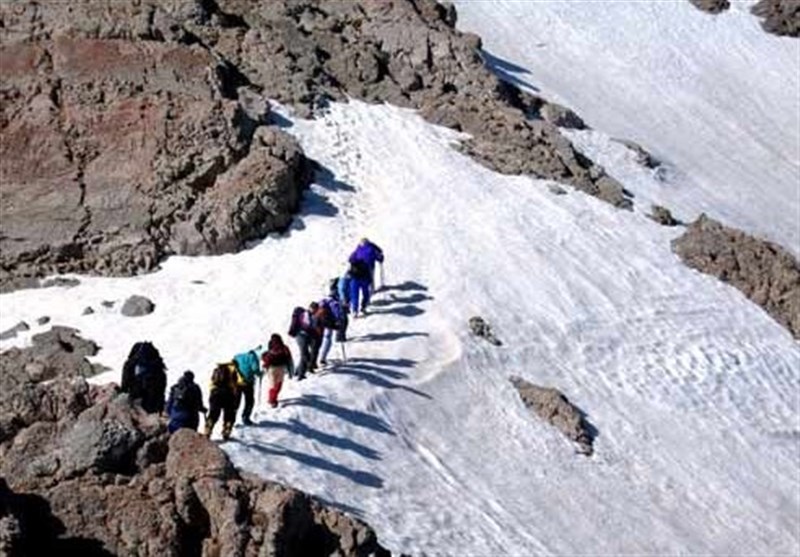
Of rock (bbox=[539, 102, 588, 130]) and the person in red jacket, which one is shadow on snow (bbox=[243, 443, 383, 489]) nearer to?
the person in red jacket

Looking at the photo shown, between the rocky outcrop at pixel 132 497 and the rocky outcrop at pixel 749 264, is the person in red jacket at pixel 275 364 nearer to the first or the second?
the rocky outcrop at pixel 132 497

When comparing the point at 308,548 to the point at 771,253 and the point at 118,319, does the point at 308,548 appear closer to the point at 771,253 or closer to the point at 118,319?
the point at 118,319

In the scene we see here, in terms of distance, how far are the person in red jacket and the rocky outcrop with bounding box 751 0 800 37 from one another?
37166 mm

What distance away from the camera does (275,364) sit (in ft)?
82.8

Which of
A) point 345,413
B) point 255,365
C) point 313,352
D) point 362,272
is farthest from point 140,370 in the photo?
point 362,272

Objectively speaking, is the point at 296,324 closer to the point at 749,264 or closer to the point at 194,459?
the point at 194,459

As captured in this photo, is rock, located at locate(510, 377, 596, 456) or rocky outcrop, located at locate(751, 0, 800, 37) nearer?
rock, located at locate(510, 377, 596, 456)

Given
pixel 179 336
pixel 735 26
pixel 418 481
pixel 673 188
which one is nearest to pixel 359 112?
pixel 673 188

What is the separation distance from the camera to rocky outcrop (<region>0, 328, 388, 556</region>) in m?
15.5

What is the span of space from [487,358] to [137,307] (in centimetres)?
727

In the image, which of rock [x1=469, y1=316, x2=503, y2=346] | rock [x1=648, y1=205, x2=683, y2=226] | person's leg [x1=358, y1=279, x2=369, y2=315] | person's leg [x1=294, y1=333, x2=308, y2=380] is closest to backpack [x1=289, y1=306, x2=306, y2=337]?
person's leg [x1=294, y1=333, x2=308, y2=380]

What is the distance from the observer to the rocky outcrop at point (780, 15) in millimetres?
57219

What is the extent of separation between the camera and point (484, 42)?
51.3 metres

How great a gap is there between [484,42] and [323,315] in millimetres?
25907
